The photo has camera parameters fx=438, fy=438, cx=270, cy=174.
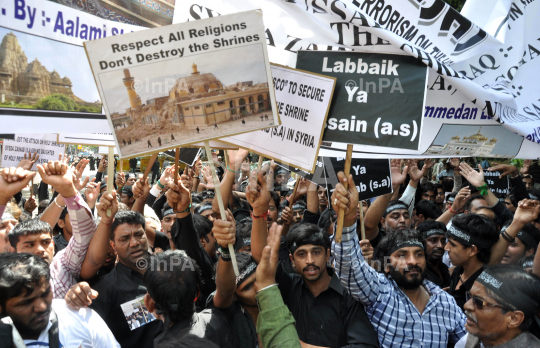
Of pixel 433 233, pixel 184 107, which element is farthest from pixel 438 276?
pixel 184 107

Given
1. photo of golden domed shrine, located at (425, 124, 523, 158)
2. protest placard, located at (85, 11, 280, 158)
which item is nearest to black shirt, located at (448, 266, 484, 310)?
photo of golden domed shrine, located at (425, 124, 523, 158)

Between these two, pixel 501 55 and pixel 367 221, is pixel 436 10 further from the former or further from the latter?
pixel 367 221

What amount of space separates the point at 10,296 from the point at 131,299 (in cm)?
109

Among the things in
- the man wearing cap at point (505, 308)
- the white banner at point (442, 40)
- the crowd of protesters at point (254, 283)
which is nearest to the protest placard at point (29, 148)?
the crowd of protesters at point (254, 283)

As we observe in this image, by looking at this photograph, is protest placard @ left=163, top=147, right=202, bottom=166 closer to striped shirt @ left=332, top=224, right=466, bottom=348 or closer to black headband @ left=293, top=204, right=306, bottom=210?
black headband @ left=293, top=204, right=306, bottom=210

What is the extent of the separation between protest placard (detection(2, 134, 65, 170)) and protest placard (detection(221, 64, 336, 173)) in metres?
3.11

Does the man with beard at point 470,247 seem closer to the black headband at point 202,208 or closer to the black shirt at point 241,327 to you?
the black shirt at point 241,327

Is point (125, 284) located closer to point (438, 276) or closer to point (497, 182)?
point (438, 276)

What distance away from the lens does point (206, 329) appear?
249 centimetres

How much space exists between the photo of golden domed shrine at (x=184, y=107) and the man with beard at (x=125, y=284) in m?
1.04

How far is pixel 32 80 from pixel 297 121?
6.18ft

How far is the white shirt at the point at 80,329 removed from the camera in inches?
97.6

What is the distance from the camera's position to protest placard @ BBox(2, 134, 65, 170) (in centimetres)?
530

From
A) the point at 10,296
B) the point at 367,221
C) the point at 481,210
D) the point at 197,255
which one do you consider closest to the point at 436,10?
the point at 367,221
